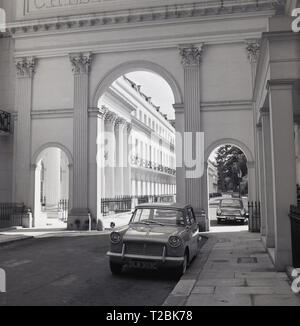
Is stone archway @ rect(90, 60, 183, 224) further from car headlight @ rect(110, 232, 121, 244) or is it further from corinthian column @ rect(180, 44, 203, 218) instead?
car headlight @ rect(110, 232, 121, 244)

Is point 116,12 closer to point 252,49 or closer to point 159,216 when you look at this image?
point 252,49

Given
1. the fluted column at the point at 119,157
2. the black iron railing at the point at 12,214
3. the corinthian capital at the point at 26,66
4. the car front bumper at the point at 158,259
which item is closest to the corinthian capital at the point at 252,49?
the corinthian capital at the point at 26,66

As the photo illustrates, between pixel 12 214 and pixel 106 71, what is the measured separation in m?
9.15

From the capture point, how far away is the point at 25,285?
7762mm

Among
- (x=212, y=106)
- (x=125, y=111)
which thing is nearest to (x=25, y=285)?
(x=212, y=106)

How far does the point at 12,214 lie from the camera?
2045 centimetres

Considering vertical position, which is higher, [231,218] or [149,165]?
[149,165]

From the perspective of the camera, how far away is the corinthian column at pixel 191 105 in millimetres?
18578

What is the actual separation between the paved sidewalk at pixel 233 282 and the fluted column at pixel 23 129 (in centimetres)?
1211

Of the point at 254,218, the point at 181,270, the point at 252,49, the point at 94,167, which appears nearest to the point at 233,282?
the point at 181,270

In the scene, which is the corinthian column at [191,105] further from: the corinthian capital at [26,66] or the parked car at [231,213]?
the corinthian capital at [26,66]
